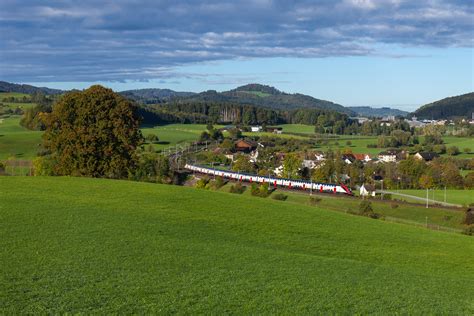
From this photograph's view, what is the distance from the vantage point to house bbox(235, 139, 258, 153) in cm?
12348

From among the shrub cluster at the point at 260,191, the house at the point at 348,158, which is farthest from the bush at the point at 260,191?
the house at the point at 348,158

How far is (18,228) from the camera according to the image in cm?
2061

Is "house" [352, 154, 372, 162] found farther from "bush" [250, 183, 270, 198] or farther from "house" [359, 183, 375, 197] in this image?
"bush" [250, 183, 270, 198]

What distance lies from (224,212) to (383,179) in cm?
6218

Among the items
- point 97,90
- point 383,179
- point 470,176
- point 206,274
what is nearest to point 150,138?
point 383,179

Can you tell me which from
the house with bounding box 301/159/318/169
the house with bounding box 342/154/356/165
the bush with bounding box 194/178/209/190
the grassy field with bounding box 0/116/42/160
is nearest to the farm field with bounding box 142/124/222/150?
the grassy field with bounding box 0/116/42/160

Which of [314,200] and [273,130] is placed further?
[273,130]

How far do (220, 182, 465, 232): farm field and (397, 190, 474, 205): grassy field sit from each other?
11.0 metres

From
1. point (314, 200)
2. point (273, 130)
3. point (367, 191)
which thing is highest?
point (273, 130)

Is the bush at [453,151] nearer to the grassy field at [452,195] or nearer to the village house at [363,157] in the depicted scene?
the village house at [363,157]

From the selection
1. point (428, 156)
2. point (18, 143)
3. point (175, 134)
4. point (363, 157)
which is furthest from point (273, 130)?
point (18, 143)

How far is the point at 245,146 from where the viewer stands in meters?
126

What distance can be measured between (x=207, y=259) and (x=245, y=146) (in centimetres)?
10790

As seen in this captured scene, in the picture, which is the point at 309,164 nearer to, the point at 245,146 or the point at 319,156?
the point at 319,156
